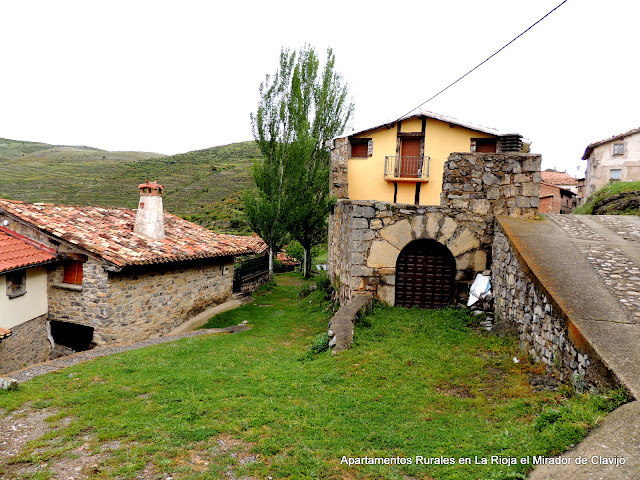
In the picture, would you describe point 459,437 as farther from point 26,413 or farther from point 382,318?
point 26,413

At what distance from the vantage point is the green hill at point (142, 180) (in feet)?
119

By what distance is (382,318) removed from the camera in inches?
276

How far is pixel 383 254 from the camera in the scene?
25.2 ft

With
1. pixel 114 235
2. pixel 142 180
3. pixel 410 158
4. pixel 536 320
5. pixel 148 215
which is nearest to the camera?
pixel 536 320

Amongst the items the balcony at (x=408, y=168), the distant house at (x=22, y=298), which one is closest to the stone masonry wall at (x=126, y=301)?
the distant house at (x=22, y=298)

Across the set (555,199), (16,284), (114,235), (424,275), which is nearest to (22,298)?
(16,284)

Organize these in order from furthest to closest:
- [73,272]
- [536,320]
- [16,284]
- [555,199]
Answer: [555,199]
[73,272]
[16,284]
[536,320]

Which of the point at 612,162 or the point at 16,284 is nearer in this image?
the point at 16,284

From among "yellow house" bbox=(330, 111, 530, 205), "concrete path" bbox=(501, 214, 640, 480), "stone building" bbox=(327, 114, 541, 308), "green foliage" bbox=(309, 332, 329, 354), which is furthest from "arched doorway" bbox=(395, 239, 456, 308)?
"yellow house" bbox=(330, 111, 530, 205)

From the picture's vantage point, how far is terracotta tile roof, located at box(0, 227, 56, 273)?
332 inches

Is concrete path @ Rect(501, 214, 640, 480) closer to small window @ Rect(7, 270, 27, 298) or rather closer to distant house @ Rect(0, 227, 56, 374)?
distant house @ Rect(0, 227, 56, 374)

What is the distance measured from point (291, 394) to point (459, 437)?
2068 mm

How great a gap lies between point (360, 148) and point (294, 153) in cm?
343

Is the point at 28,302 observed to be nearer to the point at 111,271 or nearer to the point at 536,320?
the point at 111,271
